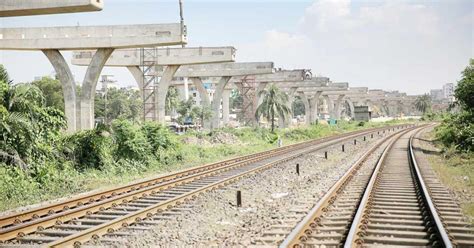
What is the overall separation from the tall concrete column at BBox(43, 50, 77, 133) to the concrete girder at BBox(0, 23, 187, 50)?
2.21 feet

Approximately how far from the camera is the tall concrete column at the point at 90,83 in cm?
2847

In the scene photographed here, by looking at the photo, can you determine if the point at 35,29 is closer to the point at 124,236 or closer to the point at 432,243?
the point at 124,236

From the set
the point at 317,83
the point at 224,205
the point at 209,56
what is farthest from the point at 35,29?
the point at 317,83

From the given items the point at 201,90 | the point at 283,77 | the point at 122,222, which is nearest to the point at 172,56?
the point at 201,90

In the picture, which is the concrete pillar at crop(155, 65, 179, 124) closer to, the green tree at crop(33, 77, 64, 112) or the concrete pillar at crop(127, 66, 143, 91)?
the concrete pillar at crop(127, 66, 143, 91)

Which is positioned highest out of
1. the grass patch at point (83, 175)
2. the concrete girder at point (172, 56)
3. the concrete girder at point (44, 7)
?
the concrete girder at point (172, 56)

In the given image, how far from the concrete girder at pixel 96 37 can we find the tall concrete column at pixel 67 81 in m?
0.67

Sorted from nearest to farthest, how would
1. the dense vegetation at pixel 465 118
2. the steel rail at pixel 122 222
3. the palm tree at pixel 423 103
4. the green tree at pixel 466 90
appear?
1. the steel rail at pixel 122 222
2. the dense vegetation at pixel 465 118
3. the green tree at pixel 466 90
4. the palm tree at pixel 423 103

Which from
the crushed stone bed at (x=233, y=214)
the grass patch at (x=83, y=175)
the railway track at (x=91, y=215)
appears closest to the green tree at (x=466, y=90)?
the crushed stone bed at (x=233, y=214)

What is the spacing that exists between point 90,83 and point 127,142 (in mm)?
7625

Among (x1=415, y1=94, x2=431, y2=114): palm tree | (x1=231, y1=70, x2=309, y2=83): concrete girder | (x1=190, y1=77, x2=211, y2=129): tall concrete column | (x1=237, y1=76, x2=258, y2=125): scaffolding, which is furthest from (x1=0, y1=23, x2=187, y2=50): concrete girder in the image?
(x1=415, y1=94, x2=431, y2=114): palm tree

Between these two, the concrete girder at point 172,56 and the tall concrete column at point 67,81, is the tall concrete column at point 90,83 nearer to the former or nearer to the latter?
the tall concrete column at point 67,81

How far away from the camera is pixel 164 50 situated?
38844 mm

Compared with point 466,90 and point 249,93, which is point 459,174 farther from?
point 249,93
